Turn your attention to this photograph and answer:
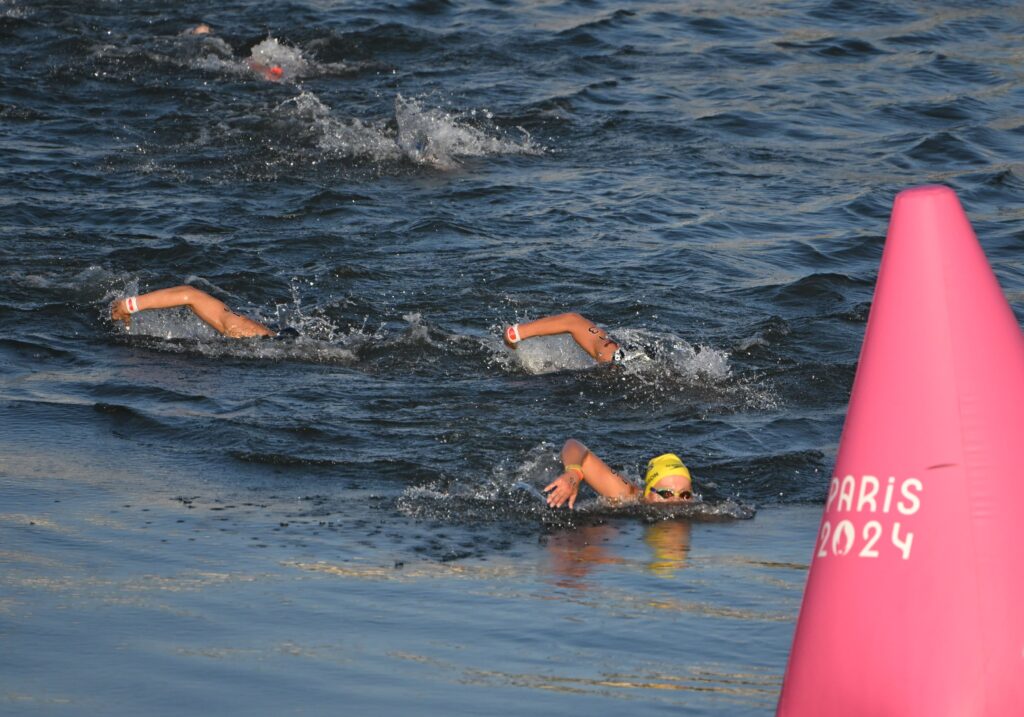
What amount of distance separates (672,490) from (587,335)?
3.37 meters

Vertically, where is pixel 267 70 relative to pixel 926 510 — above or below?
below

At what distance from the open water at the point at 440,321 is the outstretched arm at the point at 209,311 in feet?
0.78

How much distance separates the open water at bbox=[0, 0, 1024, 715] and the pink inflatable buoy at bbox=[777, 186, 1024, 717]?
1.23 m

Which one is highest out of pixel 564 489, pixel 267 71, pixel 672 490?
pixel 267 71

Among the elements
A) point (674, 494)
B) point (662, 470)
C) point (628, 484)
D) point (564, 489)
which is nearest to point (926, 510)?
A: point (564, 489)

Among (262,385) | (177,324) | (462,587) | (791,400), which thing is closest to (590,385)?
(791,400)

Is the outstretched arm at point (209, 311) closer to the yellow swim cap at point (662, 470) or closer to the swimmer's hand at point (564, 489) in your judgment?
the yellow swim cap at point (662, 470)

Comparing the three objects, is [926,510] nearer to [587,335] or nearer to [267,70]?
[587,335]

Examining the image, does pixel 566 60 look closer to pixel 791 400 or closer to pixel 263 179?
pixel 263 179

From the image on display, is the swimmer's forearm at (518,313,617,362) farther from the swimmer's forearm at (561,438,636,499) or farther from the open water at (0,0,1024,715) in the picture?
the swimmer's forearm at (561,438,636,499)

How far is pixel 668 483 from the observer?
31.9 ft

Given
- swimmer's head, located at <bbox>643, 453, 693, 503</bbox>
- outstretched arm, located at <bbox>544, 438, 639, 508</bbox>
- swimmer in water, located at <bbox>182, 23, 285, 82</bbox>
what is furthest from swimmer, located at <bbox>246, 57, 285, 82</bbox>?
swimmer's head, located at <bbox>643, 453, 693, 503</bbox>

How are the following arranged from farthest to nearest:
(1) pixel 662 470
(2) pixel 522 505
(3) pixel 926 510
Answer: (1) pixel 662 470 < (2) pixel 522 505 < (3) pixel 926 510

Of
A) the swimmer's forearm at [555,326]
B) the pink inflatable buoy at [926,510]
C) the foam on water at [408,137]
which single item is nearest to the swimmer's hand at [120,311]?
the swimmer's forearm at [555,326]
